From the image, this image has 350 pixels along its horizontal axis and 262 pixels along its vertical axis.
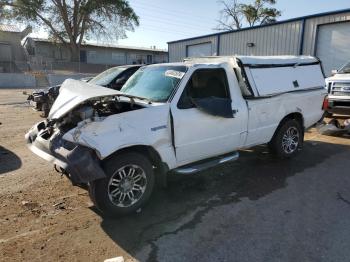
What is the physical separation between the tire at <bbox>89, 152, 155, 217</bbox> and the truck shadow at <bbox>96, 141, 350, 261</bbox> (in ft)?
0.55

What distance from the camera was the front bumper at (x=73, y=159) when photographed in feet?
11.5

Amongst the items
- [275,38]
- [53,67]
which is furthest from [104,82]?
[53,67]

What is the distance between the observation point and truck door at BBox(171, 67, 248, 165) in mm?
4422

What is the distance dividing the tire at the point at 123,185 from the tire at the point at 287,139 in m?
2.99

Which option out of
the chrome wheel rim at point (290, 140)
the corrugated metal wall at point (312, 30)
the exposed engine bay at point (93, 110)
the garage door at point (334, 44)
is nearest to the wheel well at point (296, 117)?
the chrome wheel rim at point (290, 140)

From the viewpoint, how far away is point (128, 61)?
4653 cm

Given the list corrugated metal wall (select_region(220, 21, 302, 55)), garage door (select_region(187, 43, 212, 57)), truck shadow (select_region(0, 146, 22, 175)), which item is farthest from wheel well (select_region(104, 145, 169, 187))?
garage door (select_region(187, 43, 212, 57))

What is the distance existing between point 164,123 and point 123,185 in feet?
3.18

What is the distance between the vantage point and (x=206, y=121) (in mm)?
4660

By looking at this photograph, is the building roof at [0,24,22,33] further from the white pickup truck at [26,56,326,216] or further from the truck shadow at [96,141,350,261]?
the truck shadow at [96,141,350,261]

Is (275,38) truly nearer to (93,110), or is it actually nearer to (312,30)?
(312,30)

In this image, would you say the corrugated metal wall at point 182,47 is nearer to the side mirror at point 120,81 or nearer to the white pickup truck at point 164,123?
the side mirror at point 120,81

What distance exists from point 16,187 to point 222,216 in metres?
3.23

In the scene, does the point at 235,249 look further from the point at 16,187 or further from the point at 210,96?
the point at 16,187
